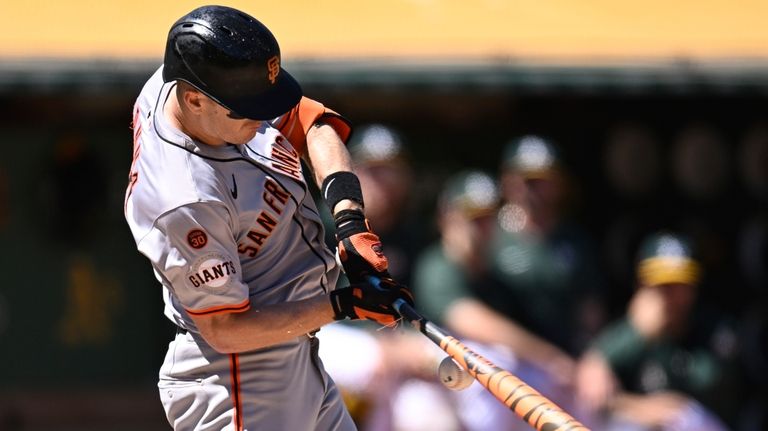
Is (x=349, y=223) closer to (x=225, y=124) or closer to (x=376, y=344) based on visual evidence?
(x=225, y=124)

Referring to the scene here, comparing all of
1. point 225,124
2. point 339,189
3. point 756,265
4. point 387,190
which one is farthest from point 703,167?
point 225,124

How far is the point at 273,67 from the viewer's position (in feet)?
12.2

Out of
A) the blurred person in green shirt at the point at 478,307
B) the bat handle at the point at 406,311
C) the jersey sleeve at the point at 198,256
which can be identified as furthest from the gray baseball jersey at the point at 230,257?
the blurred person in green shirt at the point at 478,307

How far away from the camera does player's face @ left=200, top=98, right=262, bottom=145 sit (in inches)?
144

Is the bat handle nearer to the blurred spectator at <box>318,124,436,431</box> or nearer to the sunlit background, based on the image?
the blurred spectator at <box>318,124,436,431</box>

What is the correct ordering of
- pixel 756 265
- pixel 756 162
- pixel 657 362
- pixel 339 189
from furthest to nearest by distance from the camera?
pixel 756 162 → pixel 756 265 → pixel 657 362 → pixel 339 189

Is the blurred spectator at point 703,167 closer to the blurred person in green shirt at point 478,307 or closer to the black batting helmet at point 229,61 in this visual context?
the blurred person in green shirt at point 478,307

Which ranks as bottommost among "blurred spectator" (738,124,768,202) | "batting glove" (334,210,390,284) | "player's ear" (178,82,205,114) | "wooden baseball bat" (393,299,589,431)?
"blurred spectator" (738,124,768,202)

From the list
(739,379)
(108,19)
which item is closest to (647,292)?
(739,379)

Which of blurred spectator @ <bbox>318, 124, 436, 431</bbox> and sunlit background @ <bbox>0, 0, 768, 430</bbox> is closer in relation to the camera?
blurred spectator @ <bbox>318, 124, 436, 431</bbox>

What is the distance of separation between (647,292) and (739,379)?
849 mm

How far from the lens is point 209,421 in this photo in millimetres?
3850

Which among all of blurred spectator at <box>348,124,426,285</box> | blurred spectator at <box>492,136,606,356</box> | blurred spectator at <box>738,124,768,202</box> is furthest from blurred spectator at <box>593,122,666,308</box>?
blurred spectator at <box>348,124,426,285</box>

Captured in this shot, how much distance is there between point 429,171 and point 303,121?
399cm
